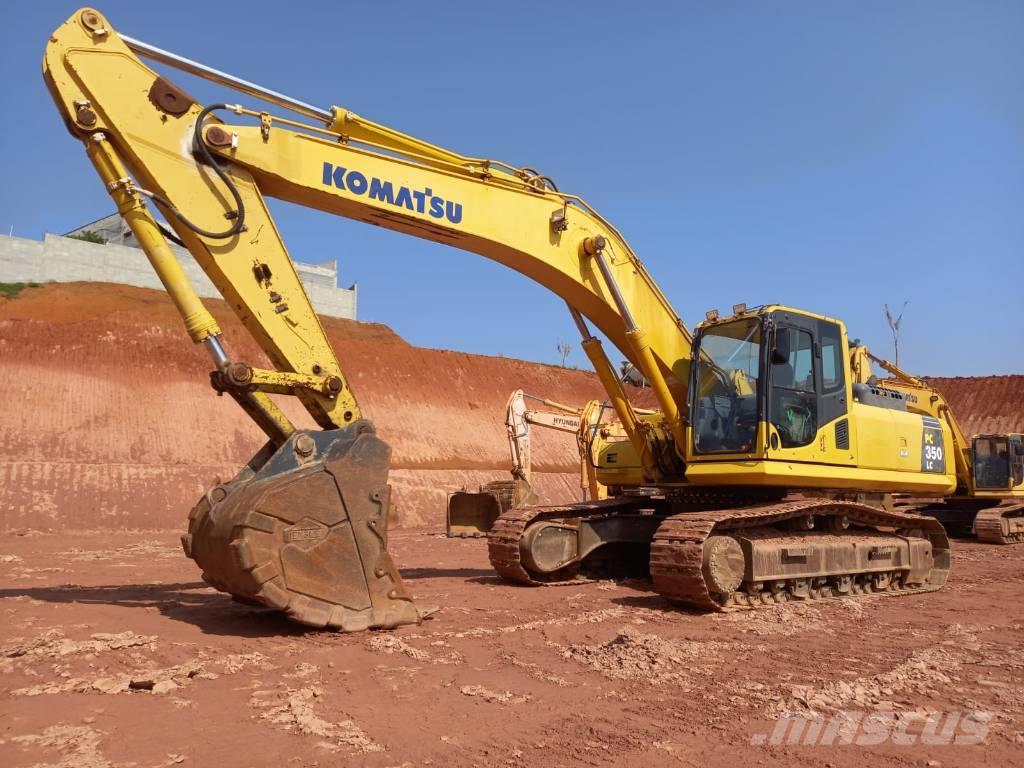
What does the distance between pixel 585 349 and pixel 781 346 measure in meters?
2.08

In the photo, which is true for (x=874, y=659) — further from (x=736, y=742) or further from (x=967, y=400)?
(x=967, y=400)

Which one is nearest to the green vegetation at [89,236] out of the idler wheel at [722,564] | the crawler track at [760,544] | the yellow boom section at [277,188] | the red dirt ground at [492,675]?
the red dirt ground at [492,675]

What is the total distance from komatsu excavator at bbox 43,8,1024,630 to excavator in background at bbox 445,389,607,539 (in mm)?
3417

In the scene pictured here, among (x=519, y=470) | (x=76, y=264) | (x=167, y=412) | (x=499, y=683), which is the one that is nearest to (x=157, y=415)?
(x=167, y=412)

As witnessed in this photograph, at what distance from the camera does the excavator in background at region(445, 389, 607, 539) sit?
13.8 m

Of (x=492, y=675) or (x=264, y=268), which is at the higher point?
(x=264, y=268)

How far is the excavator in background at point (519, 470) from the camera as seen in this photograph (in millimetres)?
13797

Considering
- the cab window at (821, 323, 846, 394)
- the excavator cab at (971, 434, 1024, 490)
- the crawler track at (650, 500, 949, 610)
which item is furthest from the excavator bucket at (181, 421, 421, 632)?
the excavator cab at (971, 434, 1024, 490)

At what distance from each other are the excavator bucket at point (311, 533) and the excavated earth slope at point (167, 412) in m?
15.9

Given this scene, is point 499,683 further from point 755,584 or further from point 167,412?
point 167,412

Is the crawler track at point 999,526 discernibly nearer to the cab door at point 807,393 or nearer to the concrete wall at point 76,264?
the cab door at point 807,393

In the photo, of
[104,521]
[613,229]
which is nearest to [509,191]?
[613,229]

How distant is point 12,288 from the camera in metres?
35.3

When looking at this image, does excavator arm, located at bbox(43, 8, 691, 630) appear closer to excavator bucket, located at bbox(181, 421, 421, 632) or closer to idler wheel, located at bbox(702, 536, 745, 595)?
excavator bucket, located at bbox(181, 421, 421, 632)
